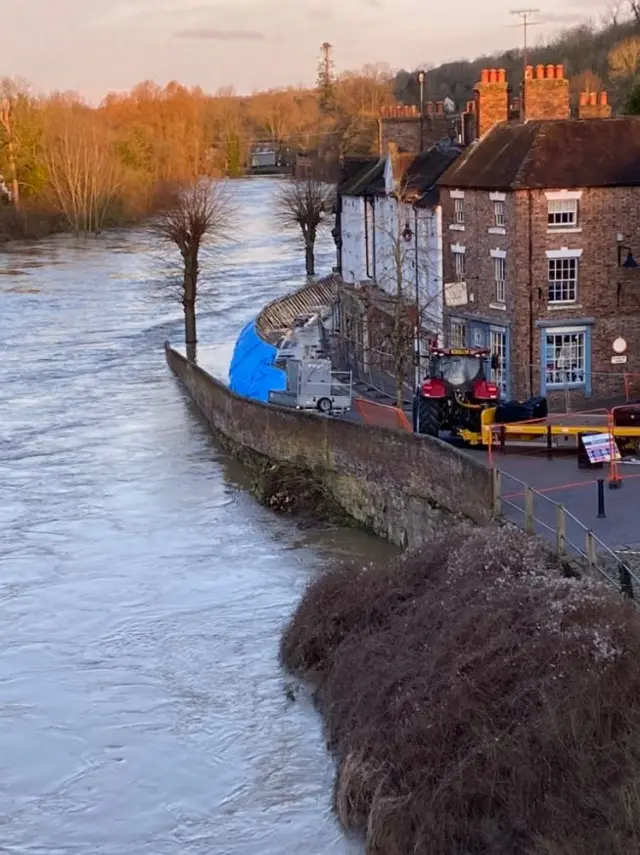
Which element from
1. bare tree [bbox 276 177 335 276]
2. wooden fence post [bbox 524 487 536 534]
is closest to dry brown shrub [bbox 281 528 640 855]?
wooden fence post [bbox 524 487 536 534]

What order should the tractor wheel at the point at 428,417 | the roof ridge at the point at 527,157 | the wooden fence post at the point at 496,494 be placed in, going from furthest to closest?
the roof ridge at the point at 527,157, the tractor wheel at the point at 428,417, the wooden fence post at the point at 496,494

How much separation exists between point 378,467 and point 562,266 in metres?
6.97

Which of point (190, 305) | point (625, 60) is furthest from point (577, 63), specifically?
point (190, 305)

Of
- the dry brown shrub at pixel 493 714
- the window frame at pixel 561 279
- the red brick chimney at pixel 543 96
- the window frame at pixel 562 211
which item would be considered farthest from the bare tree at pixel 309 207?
the dry brown shrub at pixel 493 714

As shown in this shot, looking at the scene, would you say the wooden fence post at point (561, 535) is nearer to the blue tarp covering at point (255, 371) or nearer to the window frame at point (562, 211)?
the window frame at point (562, 211)

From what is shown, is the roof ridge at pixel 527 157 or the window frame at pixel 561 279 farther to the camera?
the window frame at pixel 561 279

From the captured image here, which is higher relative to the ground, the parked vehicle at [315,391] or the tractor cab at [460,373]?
the tractor cab at [460,373]

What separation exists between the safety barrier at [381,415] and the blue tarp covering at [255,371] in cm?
227

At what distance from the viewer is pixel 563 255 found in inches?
1061

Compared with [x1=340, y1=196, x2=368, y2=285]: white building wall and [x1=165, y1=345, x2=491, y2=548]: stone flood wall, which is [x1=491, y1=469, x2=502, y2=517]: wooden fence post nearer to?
[x1=165, y1=345, x2=491, y2=548]: stone flood wall

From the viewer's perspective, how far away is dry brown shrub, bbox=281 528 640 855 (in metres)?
11.3

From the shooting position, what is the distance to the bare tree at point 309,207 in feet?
205

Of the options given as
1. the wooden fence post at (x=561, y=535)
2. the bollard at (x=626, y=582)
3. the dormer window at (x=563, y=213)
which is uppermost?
the dormer window at (x=563, y=213)

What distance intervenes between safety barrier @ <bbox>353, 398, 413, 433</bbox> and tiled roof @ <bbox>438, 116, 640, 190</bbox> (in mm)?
4878
